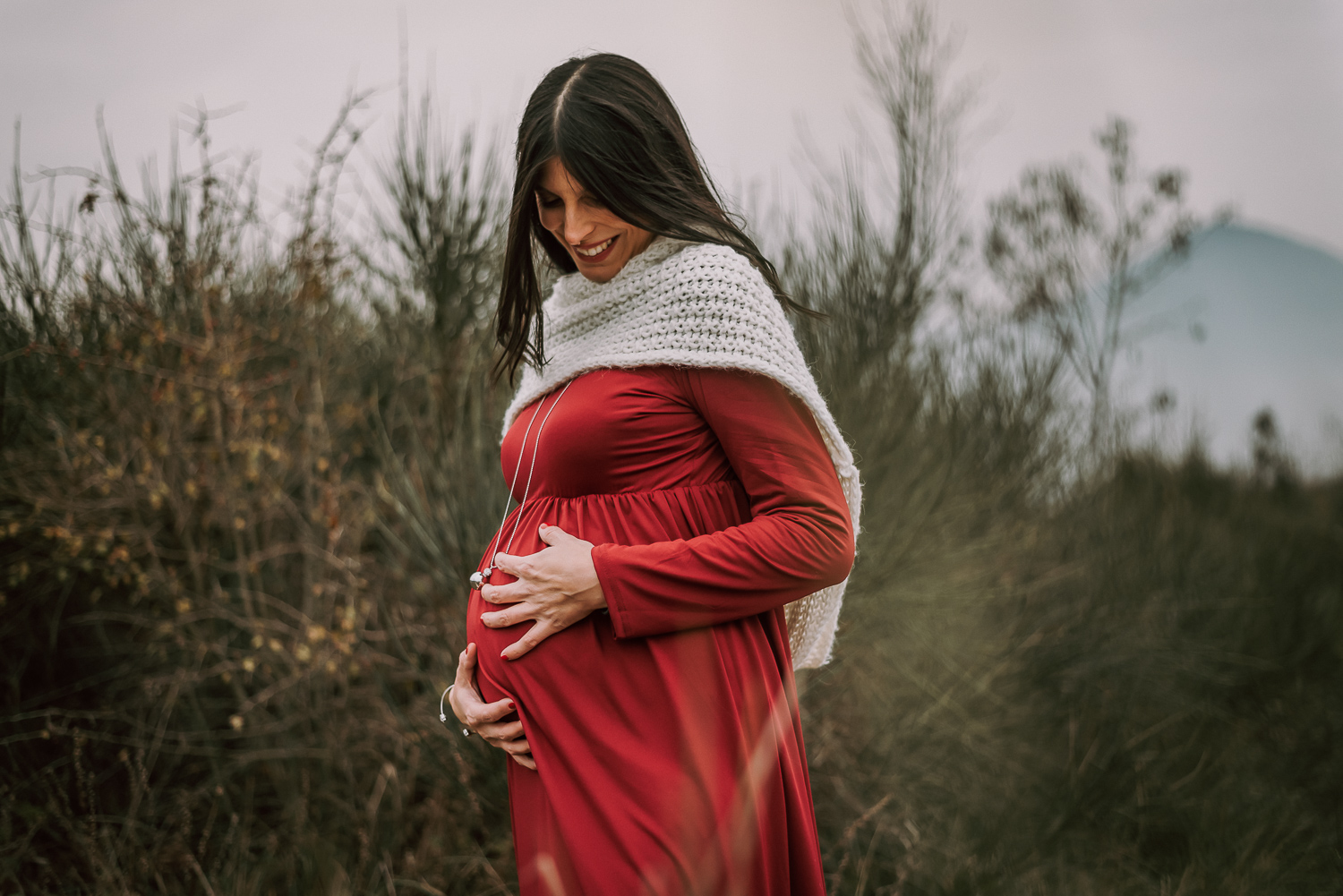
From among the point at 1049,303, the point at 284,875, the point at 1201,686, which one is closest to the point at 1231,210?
the point at 1049,303

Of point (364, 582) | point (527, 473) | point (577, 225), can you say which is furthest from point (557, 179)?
point (364, 582)

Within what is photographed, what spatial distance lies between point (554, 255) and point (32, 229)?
2540 mm

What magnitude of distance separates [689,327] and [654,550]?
353mm

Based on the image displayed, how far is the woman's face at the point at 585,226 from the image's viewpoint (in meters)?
1.34

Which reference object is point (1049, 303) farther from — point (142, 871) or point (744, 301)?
point (142, 871)

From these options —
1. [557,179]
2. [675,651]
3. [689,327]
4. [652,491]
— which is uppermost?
[557,179]

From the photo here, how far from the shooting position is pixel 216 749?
3.22 metres

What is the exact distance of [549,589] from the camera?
1.21 metres

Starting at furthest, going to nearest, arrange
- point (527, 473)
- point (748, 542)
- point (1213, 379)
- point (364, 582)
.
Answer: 1. point (1213, 379)
2. point (364, 582)
3. point (527, 473)
4. point (748, 542)

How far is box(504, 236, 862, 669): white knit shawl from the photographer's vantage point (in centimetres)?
124

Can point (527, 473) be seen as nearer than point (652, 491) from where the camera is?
No

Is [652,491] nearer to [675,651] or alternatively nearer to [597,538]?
[597,538]

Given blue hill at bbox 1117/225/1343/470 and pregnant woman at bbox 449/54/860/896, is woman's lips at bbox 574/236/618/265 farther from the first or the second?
blue hill at bbox 1117/225/1343/470

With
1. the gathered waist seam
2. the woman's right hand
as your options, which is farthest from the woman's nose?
the woman's right hand
